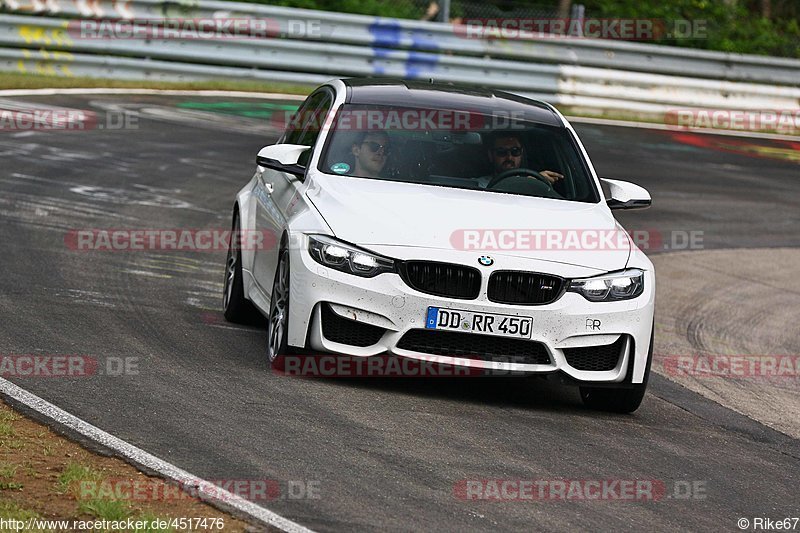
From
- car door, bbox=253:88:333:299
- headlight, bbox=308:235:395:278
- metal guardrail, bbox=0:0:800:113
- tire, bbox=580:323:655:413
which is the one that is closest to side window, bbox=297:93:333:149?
car door, bbox=253:88:333:299

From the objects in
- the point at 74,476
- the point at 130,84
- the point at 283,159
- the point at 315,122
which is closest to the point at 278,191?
the point at 283,159

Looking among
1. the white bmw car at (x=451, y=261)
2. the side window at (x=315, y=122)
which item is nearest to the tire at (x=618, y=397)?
the white bmw car at (x=451, y=261)

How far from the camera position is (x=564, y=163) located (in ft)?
29.8

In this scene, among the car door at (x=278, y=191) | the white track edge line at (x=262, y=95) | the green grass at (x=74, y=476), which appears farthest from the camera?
the white track edge line at (x=262, y=95)

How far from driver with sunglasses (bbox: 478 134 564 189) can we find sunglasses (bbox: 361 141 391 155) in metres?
0.64

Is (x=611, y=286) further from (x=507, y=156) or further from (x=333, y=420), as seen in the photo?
(x=333, y=420)

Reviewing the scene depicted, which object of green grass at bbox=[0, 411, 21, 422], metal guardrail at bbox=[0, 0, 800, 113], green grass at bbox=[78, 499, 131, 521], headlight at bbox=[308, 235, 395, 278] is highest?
headlight at bbox=[308, 235, 395, 278]

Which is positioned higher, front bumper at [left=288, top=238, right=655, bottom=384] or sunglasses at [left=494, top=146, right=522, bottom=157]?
sunglasses at [left=494, top=146, right=522, bottom=157]

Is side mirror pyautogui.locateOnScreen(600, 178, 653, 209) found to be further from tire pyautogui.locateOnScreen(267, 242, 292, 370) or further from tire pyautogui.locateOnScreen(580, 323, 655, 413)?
tire pyautogui.locateOnScreen(267, 242, 292, 370)

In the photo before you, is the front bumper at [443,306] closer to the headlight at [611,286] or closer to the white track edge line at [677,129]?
the headlight at [611,286]

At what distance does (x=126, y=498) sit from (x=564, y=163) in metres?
4.41

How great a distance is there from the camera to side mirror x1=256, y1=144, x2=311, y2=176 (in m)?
8.70

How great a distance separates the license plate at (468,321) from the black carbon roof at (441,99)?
83.1 inches

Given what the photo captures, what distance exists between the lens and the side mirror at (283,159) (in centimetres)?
870
